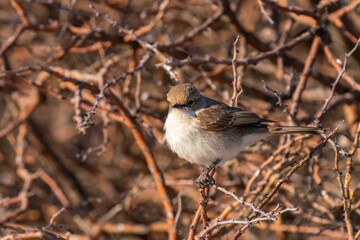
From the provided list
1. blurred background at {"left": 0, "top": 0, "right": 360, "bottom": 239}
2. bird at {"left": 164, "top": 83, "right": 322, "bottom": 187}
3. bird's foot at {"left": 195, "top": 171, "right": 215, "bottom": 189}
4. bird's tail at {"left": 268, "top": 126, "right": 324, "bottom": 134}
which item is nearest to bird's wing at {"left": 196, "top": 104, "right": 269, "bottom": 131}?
bird at {"left": 164, "top": 83, "right": 322, "bottom": 187}

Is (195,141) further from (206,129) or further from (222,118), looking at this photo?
(222,118)

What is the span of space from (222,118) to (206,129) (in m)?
0.23

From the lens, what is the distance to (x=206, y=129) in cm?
426

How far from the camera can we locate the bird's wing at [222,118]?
426 cm

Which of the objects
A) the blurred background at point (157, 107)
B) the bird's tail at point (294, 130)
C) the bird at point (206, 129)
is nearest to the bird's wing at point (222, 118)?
the bird at point (206, 129)

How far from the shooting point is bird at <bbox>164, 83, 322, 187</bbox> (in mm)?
4094

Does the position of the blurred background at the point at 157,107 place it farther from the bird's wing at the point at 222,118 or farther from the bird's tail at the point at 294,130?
the bird's wing at the point at 222,118

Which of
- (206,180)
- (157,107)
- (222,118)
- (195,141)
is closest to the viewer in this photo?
(206,180)

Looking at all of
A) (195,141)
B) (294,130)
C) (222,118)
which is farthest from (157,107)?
(294,130)

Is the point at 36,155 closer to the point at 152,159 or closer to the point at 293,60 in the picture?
the point at 152,159

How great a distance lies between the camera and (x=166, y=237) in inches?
260

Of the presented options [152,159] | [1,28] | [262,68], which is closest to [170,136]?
[152,159]

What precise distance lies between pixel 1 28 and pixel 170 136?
15.3 feet

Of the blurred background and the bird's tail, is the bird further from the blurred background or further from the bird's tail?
the blurred background
